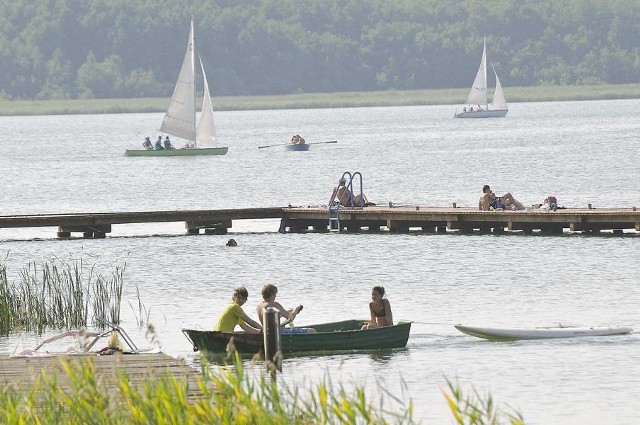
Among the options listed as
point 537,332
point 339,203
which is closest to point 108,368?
point 537,332

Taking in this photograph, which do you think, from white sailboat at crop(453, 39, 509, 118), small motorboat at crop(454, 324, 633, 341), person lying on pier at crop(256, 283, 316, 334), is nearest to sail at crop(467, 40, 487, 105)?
white sailboat at crop(453, 39, 509, 118)

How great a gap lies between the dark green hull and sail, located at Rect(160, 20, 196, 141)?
6135 cm

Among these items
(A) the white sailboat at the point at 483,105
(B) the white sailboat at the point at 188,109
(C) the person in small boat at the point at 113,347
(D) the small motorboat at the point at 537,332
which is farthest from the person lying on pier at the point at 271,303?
(A) the white sailboat at the point at 483,105

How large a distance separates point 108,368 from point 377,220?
25.9 m

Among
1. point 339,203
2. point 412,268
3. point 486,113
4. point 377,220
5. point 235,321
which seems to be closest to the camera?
point 235,321

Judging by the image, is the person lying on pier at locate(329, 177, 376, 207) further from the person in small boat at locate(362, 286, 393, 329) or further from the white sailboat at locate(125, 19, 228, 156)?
the white sailboat at locate(125, 19, 228, 156)

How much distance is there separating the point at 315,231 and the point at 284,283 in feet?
29.9

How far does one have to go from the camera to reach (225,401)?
13.6 metres

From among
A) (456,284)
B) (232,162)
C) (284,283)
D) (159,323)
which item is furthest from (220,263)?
(232,162)

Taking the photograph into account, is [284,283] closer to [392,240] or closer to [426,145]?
[392,240]

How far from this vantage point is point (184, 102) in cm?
8806

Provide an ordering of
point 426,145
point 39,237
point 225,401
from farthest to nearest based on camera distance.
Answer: point 426,145 → point 39,237 → point 225,401

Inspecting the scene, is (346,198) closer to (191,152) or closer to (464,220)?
(464,220)

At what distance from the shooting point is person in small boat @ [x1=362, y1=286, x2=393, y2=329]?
85.1ft
